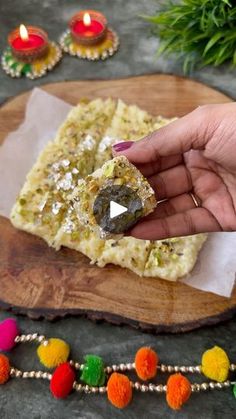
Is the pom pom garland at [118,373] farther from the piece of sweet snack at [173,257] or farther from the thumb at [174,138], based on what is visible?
the thumb at [174,138]

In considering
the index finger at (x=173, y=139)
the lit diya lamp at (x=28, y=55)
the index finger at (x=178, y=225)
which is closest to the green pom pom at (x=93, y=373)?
the index finger at (x=178, y=225)

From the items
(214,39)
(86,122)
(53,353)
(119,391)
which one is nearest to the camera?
(119,391)

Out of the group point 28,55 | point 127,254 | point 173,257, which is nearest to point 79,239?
point 127,254

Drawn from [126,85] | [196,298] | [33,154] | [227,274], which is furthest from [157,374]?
[126,85]

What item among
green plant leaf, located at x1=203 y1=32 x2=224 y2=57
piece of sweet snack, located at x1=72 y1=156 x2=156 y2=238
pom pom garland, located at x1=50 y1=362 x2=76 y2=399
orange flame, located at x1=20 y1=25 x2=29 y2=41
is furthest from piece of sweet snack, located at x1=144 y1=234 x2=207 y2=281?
orange flame, located at x1=20 y1=25 x2=29 y2=41

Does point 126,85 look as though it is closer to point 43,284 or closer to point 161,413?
point 43,284

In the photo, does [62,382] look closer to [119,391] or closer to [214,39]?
[119,391]
